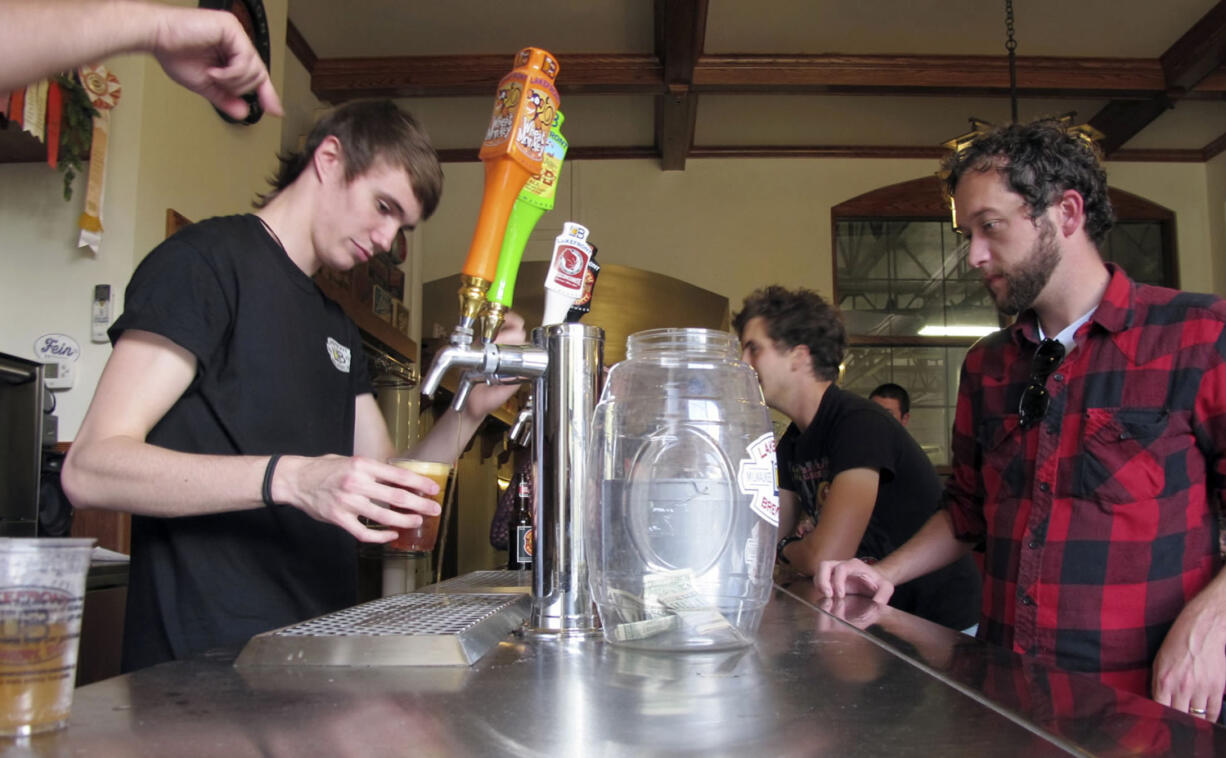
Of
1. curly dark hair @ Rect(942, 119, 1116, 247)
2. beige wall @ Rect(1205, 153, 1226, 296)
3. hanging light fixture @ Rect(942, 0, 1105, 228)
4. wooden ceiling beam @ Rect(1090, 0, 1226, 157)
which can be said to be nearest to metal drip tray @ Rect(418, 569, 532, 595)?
curly dark hair @ Rect(942, 119, 1116, 247)

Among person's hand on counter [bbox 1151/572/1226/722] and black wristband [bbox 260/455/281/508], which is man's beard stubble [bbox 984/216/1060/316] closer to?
person's hand on counter [bbox 1151/572/1226/722]

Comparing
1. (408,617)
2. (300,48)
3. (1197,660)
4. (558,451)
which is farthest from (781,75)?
(408,617)

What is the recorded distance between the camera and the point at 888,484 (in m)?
2.20

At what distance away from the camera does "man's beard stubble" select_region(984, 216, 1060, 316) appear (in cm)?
156

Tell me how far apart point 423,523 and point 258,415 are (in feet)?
1.33

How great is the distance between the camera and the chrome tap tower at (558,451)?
0.89 meters

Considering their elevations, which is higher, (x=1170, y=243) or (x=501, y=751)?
(x=1170, y=243)

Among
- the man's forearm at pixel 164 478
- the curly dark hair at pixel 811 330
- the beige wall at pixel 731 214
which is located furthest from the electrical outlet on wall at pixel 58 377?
the beige wall at pixel 731 214

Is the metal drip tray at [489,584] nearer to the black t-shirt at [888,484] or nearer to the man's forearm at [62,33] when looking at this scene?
the man's forearm at [62,33]

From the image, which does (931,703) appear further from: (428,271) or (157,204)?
(428,271)

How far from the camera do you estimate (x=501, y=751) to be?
488 millimetres

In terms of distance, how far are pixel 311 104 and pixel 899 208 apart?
380 cm

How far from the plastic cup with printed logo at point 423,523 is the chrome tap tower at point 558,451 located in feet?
0.27

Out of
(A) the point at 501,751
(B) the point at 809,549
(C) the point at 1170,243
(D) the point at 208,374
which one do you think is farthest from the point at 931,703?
(C) the point at 1170,243
